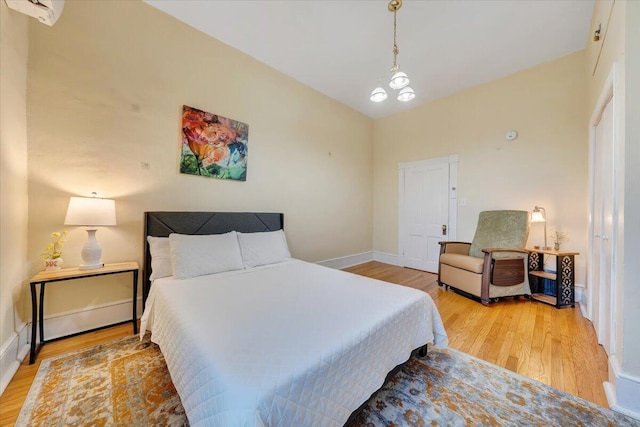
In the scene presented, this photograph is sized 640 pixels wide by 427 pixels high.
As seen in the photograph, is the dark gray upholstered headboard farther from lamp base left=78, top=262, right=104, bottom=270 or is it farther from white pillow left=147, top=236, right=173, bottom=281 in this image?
lamp base left=78, top=262, right=104, bottom=270

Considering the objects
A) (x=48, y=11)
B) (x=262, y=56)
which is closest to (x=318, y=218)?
(x=262, y=56)

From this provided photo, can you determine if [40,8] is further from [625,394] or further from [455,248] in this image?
[455,248]

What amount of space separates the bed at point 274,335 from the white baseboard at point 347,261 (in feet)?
6.23

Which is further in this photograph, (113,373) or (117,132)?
(117,132)

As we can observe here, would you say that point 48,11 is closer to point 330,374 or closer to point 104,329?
point 104,329

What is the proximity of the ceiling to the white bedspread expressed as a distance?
8.83ft

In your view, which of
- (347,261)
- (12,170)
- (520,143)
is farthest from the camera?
(347,261)

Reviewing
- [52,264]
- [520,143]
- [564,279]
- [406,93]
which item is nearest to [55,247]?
[52,264]

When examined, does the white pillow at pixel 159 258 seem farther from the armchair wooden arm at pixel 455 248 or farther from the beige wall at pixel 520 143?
the beige wall at pixel 520 143

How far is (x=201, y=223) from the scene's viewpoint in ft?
8.82

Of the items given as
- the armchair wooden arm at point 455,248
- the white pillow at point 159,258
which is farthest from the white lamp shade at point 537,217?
the white pillow at point 159,258

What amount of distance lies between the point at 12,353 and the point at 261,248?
74.9 inches

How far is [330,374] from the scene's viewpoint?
104cm

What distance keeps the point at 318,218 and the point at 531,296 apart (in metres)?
3.09
